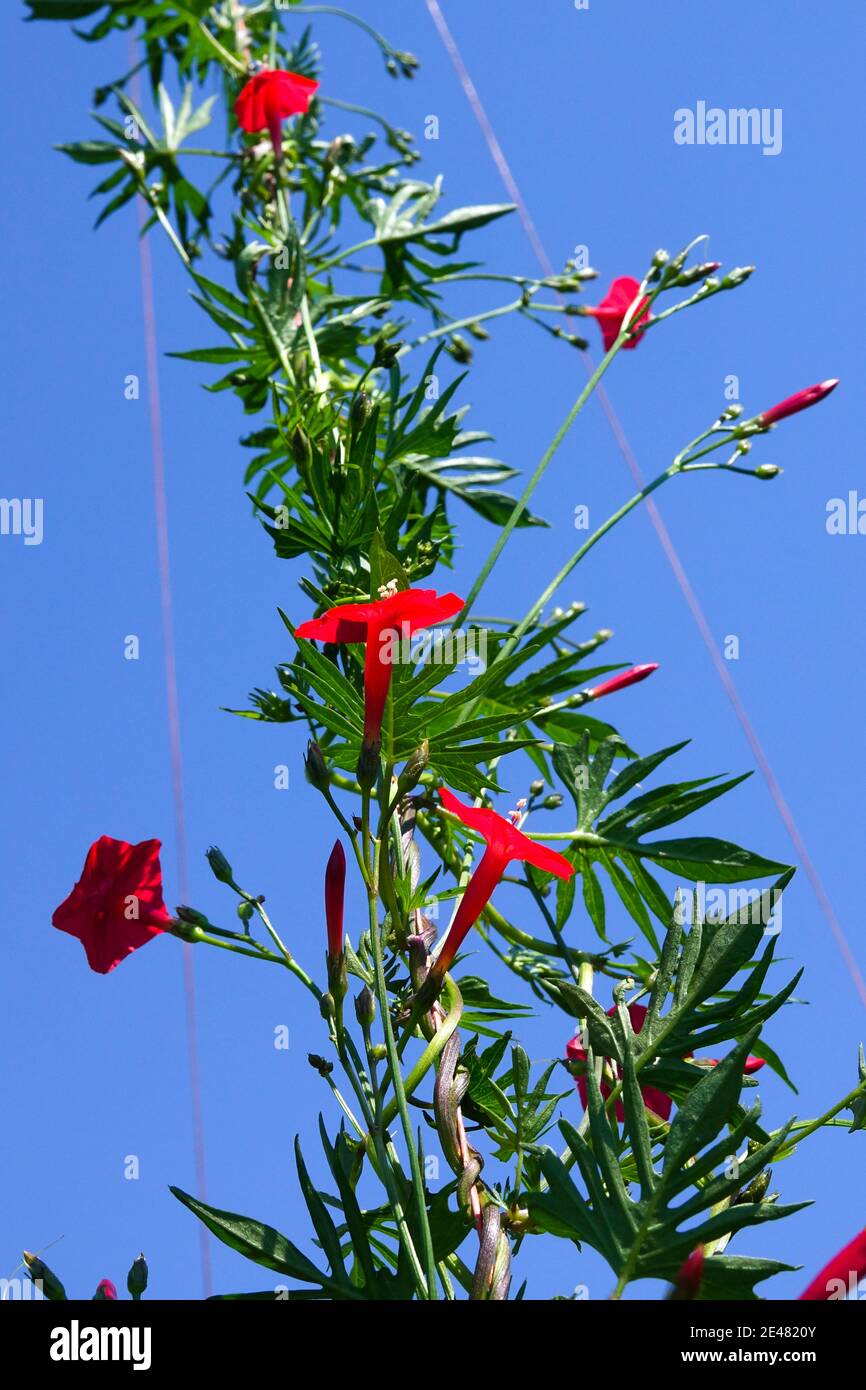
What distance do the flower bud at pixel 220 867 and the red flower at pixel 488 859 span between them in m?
0.22

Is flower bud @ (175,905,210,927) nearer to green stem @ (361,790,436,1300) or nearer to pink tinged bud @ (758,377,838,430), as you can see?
green stem @ (361,790,436,1300)

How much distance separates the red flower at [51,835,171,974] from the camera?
1072 millimetres

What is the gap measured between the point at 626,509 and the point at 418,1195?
742 millimetres

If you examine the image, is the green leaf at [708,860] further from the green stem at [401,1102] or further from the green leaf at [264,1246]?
the green leaf at [264,1246]

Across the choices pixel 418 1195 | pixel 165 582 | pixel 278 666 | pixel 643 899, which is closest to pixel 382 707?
pixel 278 666

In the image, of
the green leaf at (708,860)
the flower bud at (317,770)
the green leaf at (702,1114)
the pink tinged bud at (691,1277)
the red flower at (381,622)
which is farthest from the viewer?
the green leaf at (708,860)

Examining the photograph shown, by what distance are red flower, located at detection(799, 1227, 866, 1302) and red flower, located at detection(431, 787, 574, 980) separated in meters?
0.31

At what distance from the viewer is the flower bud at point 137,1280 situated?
0.89 m

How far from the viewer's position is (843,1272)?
25.4 inches

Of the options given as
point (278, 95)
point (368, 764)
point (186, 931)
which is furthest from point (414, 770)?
point (278, 95)

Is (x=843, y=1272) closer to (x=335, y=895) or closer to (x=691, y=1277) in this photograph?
(x=691, y=1277)

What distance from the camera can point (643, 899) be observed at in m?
1.28

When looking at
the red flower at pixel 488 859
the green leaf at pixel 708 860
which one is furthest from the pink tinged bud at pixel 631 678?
the red flower at pixel 488 859

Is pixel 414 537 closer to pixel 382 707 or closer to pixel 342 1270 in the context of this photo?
pixel 382 707
